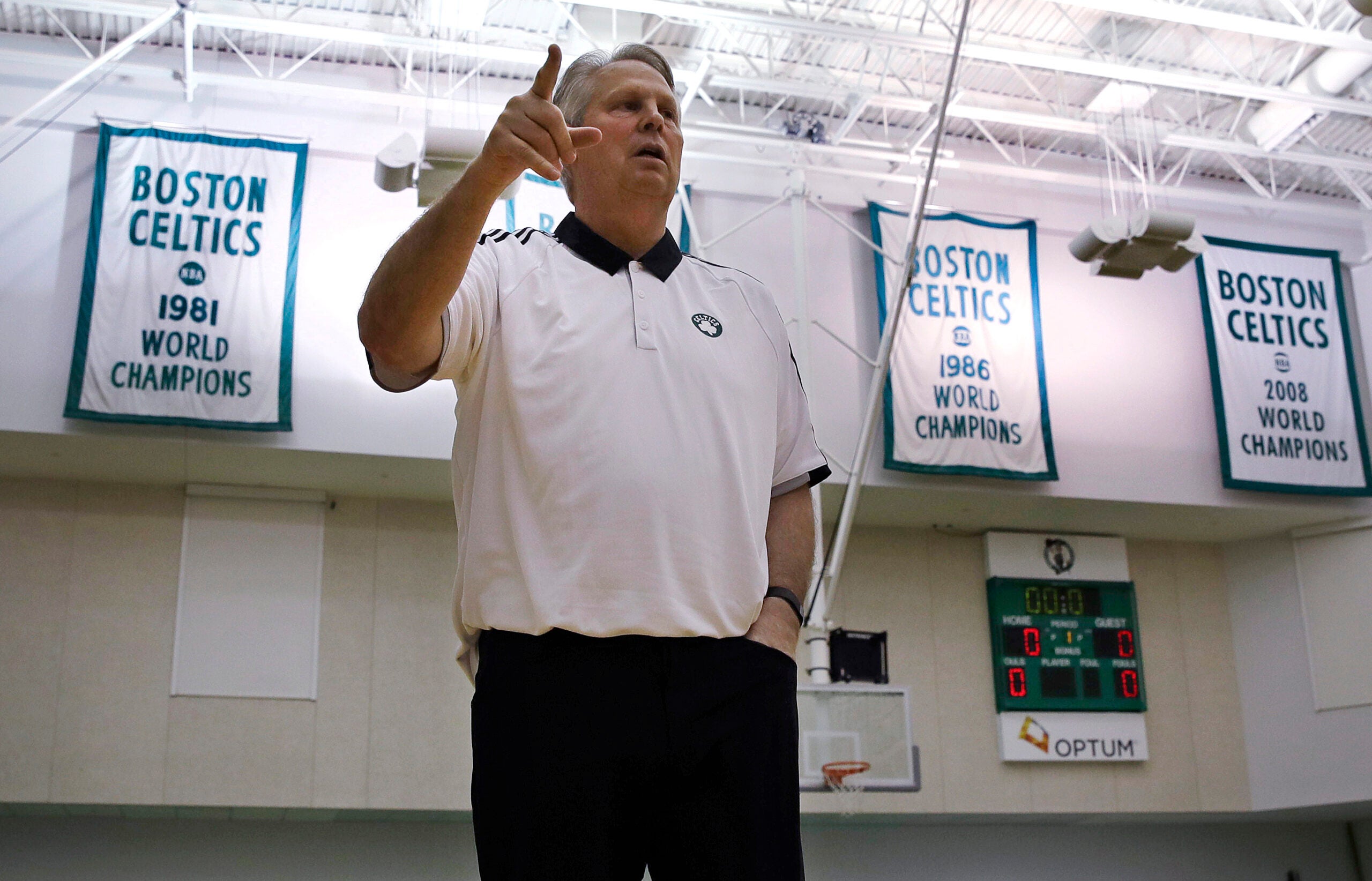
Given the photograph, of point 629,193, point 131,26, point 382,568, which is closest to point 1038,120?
point 382,568

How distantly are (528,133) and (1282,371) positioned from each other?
10.6m

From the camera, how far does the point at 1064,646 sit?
10.9 meters

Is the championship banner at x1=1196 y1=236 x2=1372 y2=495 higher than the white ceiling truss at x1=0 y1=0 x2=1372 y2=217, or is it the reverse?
the white ceiling truss at x1=0 y1=0 x2=1372 y2=217

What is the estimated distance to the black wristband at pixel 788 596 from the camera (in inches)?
55.8

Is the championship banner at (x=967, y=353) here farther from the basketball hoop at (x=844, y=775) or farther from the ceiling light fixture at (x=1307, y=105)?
the ceiling light fixture at (x=1307, y=105)

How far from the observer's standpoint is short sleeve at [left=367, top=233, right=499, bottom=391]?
130 centimetres

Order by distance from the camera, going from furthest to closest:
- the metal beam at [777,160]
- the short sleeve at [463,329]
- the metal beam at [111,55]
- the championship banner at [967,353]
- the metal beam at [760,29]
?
the championship banner at [967,353] → the metal beam at [777,160] → the metal beam at [760,29] → the metal beam at [111,55] → the short sleeve at [463,329]

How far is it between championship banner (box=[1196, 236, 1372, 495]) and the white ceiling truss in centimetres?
68

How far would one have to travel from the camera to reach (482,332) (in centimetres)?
137

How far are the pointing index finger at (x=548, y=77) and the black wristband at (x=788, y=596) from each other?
59 cm

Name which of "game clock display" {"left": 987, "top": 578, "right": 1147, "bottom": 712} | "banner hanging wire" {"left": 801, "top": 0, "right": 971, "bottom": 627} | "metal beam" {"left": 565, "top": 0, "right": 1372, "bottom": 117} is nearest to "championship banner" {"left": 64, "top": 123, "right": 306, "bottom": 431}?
"metal beam" {"left": 565, "top": 0, "right": 1372, "bottom": 117}

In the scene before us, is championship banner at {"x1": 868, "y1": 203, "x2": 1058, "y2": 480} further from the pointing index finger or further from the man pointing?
the pointing index finger

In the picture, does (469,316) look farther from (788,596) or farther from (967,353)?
(967,353)

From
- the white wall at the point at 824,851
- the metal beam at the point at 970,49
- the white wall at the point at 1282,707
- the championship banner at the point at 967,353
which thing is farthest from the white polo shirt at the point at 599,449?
the white wall at the point at 1282,707
